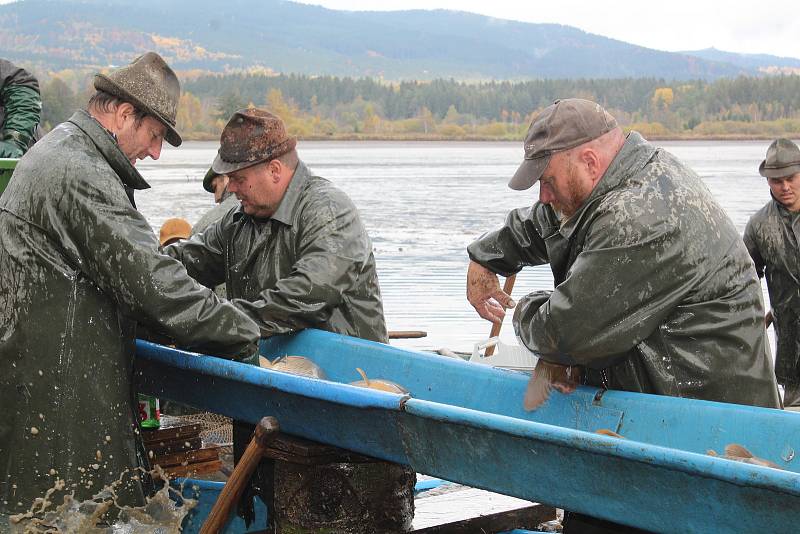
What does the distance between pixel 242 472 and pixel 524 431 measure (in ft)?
4.03

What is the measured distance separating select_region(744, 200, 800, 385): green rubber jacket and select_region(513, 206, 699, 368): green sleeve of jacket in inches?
171

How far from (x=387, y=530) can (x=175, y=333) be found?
1252 mm

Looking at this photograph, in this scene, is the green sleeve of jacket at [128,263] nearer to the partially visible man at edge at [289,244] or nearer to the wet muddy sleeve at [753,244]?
the partially visible man at edge at [289,244]

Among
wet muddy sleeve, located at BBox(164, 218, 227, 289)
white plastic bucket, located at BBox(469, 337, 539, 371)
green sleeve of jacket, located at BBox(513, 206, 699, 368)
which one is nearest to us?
green sleeve of jacket, located at BBox(513, 206, 699, 368)

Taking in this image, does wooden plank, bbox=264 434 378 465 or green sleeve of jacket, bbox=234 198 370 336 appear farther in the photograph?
green sleeve of jacket, bbox=234 198 370 336

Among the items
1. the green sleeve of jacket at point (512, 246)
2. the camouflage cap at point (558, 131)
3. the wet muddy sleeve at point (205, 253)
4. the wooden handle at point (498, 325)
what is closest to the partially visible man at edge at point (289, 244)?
the wet muddy sleeve at point (205, 253)

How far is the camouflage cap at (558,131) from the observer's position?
4047 mm

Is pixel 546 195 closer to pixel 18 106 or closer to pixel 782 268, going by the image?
pixel 782 268

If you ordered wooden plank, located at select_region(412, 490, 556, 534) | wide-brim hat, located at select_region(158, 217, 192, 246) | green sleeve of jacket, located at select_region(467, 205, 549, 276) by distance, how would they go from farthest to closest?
wide-brim hat, located at select_region(158, 217, 192, 246) → green sleeve of jacket, located at select_region(467, 205, 549, 276) → wooden plank, located at select_region(412, 490, 556, 534)

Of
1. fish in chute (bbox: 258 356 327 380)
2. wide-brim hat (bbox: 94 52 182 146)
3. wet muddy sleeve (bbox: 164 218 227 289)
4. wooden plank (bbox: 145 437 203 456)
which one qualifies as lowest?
wooden plank (bbox: 145 437 203 456)

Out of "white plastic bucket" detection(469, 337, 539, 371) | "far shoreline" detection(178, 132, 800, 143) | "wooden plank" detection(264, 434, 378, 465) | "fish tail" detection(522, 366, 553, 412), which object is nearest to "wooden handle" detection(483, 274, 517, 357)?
"white plastic bucket" detection(469, 337, 539, 371)

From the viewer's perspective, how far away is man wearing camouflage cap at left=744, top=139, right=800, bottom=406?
25.5ft

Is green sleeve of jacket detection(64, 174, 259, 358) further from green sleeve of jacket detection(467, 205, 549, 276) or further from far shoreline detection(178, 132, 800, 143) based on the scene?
far shoreline detection(178, 132, 800, 143)

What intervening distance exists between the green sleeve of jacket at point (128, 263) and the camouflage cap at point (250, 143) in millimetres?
1269
